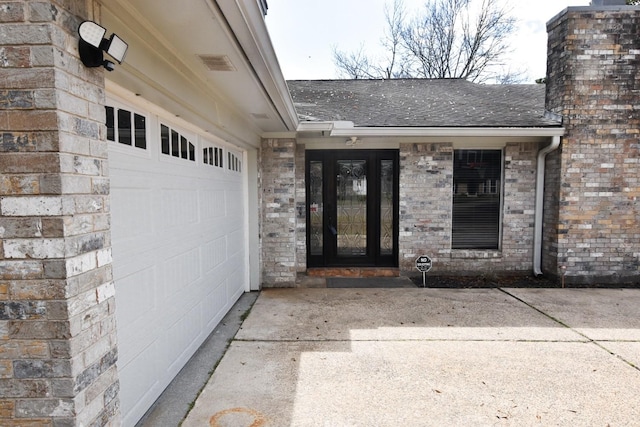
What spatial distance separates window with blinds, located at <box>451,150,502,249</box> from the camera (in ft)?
21.5

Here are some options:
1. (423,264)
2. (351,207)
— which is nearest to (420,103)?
(351,207)

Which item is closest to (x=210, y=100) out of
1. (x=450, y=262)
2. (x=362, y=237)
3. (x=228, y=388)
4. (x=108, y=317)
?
(x=108, y=317)

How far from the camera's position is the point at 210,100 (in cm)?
340

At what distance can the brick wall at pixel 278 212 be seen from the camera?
5.88m

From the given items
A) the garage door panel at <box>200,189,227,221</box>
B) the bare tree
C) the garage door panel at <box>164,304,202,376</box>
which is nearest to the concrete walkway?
the garage door panel at <box>164,304,202,376</box>

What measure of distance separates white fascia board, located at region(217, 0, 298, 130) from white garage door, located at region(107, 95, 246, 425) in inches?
32.7

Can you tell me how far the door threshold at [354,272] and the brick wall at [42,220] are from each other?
16.8 ft

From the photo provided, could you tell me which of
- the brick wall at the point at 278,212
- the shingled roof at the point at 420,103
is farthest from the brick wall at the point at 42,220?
the brick wall at the point at 278,212

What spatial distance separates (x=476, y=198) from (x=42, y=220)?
6.45 m

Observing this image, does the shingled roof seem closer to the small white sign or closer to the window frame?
the window frame

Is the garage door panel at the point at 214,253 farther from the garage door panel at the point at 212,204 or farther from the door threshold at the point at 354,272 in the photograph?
the door threshold at the point at 354,272

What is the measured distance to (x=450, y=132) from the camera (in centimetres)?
586

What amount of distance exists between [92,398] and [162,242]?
54.2 inches

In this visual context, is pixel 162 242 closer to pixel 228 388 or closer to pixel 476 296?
pixel 228 388
